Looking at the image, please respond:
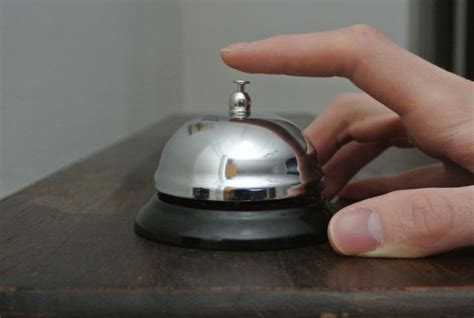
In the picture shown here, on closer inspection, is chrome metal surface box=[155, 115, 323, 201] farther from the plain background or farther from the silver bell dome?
the plain background

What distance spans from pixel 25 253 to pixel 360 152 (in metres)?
0.46

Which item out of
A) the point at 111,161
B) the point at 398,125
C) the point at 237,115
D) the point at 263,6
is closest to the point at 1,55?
→ the point at 111,161

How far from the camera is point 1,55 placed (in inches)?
32.8

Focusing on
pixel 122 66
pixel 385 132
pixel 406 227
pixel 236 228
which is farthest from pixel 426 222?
pixel 122 66

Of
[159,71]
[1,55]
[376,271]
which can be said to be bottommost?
[159,71]

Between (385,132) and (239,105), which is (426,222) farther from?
(385,132)

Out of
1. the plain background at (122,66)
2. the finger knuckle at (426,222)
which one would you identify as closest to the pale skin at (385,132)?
the finger knuckle at (426,222)

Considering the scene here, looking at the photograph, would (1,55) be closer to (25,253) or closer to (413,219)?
Answer: (25,253)

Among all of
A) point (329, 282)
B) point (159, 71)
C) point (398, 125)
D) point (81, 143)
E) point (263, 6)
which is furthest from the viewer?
point (263, 6)

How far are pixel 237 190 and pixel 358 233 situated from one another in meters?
0.10

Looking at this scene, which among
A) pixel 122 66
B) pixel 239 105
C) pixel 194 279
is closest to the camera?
pixel 194 279

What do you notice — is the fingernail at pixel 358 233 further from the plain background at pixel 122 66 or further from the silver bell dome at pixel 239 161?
the plain background at pixel 122 66

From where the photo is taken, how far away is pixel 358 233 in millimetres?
503

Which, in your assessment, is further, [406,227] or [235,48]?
[235,48]
